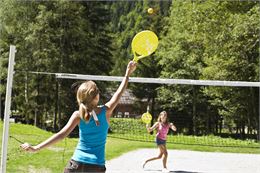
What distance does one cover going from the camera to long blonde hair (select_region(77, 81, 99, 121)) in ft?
12.7

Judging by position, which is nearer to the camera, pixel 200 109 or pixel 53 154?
pixel 53 154

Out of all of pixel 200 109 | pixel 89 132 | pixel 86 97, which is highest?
pixel 200 109

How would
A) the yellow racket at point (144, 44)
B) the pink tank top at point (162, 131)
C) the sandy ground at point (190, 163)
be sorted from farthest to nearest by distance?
the sandy ground at point (190, 163) < the pink tank top at point (162, 131) < the yellow racket at point (144, 44)

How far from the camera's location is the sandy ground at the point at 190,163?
38.1 feet

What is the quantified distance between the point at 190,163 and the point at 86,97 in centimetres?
970

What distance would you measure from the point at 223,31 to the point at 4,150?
2111 cm

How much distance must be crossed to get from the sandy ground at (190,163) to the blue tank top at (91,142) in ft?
23.0

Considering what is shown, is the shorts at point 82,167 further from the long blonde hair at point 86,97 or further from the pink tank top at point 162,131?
the pink tank top at point 162,131

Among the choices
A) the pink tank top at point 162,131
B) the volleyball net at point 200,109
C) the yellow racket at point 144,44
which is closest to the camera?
the yellow racket at point 144,44

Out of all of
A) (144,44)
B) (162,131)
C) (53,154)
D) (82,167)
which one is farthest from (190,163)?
(82,167)

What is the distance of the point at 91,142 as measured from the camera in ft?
13.0

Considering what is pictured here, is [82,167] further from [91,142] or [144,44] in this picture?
[144,44]

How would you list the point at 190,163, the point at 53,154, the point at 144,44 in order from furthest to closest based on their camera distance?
Answer: the point at 190,163 → the point at 53,154 → the point at 144,44

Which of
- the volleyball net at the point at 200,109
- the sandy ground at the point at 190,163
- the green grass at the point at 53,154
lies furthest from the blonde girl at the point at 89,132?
the volleyball net at the point at 200,109
